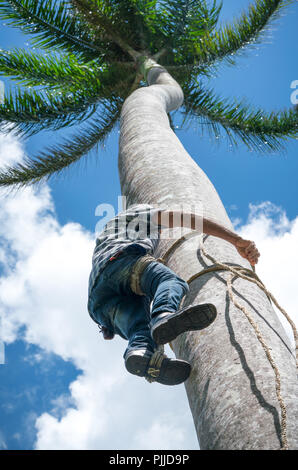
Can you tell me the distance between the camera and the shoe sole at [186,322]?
1883 millimetres

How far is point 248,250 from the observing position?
2756 mm

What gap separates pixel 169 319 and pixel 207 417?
1.29 ft

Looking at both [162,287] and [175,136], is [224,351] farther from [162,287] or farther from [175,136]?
[175,136]

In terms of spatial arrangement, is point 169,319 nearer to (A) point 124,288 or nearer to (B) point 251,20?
(A) point 124,288

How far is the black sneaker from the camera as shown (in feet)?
6.59

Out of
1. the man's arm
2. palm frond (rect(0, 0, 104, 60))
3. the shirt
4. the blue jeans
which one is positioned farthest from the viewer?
palm frond (rect(0, 0, 104, 60))

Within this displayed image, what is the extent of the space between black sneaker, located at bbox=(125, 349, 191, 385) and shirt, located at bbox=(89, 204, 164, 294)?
1.99 feet

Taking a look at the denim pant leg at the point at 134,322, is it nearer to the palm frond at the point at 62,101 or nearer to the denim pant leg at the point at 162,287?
the denim pant leg at the point at 162,287

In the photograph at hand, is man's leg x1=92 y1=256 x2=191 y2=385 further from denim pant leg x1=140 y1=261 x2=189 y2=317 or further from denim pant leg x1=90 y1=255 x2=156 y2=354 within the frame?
denim pant leg x1=140 y1=261 x2=189 y2=317

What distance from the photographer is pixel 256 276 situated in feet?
7.80

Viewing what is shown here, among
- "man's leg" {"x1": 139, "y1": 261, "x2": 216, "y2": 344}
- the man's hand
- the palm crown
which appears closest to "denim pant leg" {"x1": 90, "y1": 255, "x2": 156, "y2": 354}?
"man's leg" {"x1": 139, "y1": 261, "x2": 216, "y2": 344}

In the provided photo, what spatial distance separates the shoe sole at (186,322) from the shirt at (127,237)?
2.25ft

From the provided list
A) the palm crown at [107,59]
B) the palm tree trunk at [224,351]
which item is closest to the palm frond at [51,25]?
the palm crown at [107,59]
